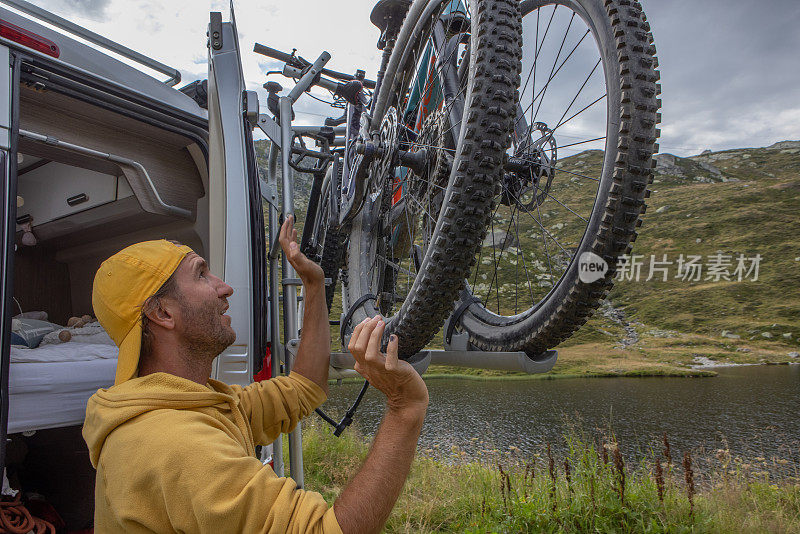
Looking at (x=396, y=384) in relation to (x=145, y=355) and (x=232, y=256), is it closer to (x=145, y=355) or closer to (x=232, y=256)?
(x=145, y=355)

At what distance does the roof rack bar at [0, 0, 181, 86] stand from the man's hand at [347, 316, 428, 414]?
2179mm

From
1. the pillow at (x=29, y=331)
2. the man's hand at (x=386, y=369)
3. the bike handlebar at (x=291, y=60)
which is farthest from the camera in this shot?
the bike handlebar at (x=291, y=60)

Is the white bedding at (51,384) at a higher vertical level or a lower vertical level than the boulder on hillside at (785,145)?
lower

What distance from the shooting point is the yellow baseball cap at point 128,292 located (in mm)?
1259

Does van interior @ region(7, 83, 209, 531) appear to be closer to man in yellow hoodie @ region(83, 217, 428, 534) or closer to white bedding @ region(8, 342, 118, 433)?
white bedding @ region(8, 342, 118, 433)

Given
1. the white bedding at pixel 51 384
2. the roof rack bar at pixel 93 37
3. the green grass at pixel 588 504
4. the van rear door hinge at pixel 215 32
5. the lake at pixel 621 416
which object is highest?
the van rear door hinge at pixel 215 32

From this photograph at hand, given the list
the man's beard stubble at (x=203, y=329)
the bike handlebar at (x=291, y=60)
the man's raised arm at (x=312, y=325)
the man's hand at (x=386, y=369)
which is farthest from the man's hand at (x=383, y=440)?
the bike handlebar at (x=291, y=60)

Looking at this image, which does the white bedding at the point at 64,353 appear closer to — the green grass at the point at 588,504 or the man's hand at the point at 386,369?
the man's hand at the point at 386,369

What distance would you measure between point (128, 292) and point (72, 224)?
10.6ft

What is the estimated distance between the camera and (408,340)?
179cm

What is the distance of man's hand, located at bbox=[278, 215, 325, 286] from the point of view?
1817 mm

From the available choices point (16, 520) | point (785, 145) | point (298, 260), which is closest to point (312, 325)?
point (298, 260)

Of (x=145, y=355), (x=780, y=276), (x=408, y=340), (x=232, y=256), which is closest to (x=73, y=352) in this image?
(x=232, y=256)

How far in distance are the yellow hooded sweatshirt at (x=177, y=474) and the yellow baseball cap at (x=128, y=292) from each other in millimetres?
127
